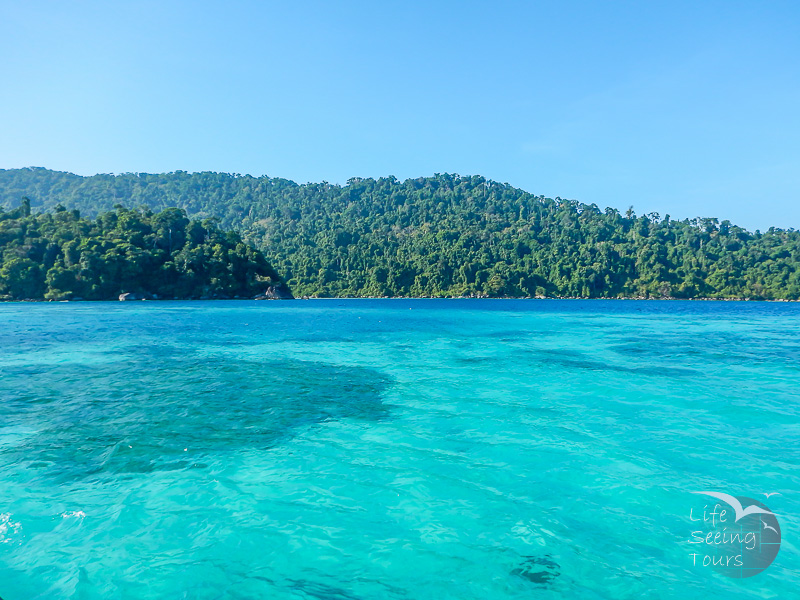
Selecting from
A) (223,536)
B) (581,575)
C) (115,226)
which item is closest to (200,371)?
(223,536)

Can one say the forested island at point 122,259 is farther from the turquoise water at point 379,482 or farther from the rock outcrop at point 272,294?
the turquoise water at point 379,482

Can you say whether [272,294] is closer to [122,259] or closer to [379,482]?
[122,259]

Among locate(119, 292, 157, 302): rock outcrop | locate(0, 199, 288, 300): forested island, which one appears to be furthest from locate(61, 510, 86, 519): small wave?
locate(119, 292, 157, 302): rock outcrop

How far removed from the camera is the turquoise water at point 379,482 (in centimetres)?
714

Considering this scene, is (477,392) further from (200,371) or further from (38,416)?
(38,416)

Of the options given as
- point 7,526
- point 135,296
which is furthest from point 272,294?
point 7,526

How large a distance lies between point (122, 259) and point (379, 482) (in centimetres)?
14666

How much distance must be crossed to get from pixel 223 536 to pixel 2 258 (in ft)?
516

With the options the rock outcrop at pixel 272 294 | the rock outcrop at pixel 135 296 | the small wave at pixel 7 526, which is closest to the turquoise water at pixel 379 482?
the small wave at pixel 7 526

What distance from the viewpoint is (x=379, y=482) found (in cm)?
1057

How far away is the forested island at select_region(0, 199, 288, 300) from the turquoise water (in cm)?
12666

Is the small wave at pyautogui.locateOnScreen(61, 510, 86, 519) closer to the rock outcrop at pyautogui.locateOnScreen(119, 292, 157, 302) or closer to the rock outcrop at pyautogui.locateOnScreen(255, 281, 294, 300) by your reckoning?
the rock outcrop at pyautogui.locateOnScreen(119, 292, 157, 302)

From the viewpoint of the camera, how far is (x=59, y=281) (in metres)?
122

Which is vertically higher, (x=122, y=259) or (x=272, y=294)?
(x=122, y=259)
